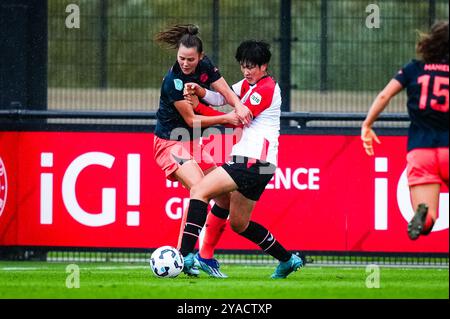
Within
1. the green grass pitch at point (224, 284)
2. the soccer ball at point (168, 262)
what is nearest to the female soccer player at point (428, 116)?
the green grass pitch at point (224, 284)

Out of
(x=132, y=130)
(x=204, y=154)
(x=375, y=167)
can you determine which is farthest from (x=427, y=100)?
(x=132, y=130)

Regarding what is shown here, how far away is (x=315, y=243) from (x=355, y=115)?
1.50 metres

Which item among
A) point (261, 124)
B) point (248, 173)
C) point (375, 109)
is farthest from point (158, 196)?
point (375, 109)

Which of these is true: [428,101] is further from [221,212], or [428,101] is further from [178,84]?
[221,212]

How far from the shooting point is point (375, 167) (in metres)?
12.5

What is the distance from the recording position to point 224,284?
9.48 metres

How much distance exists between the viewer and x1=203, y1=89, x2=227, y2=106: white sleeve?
1045cm

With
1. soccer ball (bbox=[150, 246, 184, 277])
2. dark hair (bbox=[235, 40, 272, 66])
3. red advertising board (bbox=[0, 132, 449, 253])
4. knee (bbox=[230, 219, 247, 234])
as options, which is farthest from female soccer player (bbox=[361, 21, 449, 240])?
red advertising board (bbox=[0, 132, 449, 253])

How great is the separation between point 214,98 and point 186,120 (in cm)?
40

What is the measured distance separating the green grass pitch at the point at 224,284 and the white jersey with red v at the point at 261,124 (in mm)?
1087

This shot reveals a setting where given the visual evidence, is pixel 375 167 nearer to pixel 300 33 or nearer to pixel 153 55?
pixel 300 33

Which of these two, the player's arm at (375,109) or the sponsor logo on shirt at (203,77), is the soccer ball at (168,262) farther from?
the player's arm at (375,109)

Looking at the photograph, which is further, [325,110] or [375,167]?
[325,110]

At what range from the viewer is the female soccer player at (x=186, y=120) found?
1018 centimetres
